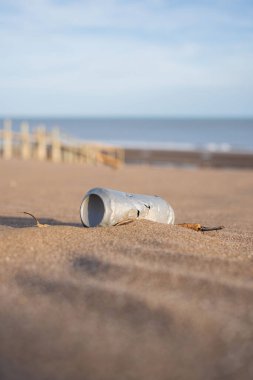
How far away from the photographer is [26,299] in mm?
1969

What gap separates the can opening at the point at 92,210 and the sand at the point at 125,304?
7.9 inches

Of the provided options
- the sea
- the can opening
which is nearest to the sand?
the can opening

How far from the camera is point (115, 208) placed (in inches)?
115

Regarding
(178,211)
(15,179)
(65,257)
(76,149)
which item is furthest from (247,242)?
(76,149)

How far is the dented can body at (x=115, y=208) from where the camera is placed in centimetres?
292

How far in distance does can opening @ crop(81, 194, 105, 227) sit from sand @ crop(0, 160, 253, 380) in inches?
7.9

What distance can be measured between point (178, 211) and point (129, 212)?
2.65 m

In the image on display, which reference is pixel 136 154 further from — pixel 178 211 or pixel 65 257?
pixel 65 257

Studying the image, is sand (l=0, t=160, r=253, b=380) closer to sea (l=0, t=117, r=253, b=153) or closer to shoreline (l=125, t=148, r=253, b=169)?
sea (l=0, t=117, r=253, b=153)

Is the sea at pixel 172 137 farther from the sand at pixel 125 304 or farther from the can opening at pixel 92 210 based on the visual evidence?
the sand at pixel 125 304

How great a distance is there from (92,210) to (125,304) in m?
1.31

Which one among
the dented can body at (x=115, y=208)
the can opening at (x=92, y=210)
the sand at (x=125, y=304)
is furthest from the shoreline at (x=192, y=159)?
the sand at (x=125, y=304)

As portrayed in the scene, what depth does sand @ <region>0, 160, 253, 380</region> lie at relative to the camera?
155 cm

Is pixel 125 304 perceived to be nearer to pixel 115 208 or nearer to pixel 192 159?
pixel 115 208
